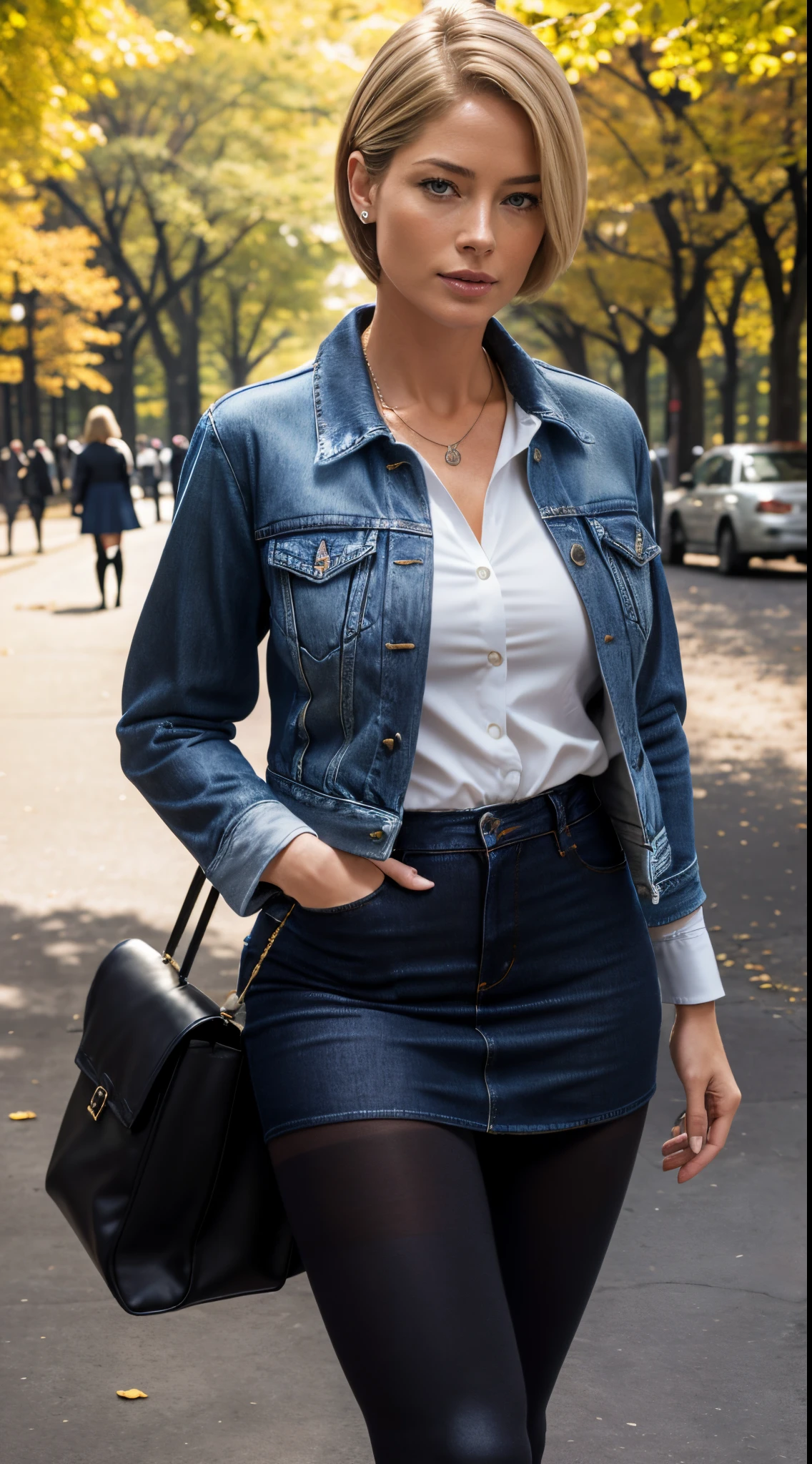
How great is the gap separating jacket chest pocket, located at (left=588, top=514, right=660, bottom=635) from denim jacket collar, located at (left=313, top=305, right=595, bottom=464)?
0.39ft

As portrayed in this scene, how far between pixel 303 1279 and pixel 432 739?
7.72ft

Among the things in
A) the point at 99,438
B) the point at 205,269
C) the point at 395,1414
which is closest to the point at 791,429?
the point at 99,438

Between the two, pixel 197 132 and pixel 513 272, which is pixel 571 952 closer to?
pixel 513 272

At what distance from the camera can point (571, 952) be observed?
2.06m

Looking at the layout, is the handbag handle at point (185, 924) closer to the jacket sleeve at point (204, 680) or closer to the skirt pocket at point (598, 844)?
the jacket sleeve at point (204, 680)

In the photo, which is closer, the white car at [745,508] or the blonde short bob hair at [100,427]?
the blonde short bob hair at [100,427]

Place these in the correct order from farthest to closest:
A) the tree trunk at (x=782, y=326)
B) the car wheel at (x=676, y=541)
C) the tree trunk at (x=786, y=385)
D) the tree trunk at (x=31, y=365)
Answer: the tree trunk at (x=31, y=365), the tree trunk at (x=786, y=385), the tree trunk at (x=782, y=326), the car wheel at (x=676, y=541)

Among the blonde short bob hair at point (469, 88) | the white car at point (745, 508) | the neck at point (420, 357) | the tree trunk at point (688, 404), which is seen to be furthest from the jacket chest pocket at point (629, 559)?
the tree trunk at point (688, 404)

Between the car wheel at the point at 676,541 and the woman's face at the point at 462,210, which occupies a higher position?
the woman's face at the point at 462,210

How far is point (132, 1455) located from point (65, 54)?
13.7 meters

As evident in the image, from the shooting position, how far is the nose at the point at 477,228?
200 cm

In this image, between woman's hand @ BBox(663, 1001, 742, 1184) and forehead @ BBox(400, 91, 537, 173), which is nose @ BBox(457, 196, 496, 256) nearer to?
forehead @ BBox(400, 91, 537, 173)

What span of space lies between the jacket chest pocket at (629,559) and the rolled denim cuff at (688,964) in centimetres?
40

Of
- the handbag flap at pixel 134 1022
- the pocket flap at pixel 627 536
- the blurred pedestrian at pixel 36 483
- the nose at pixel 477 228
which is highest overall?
the blurred pedestrian at pixel 36 483
